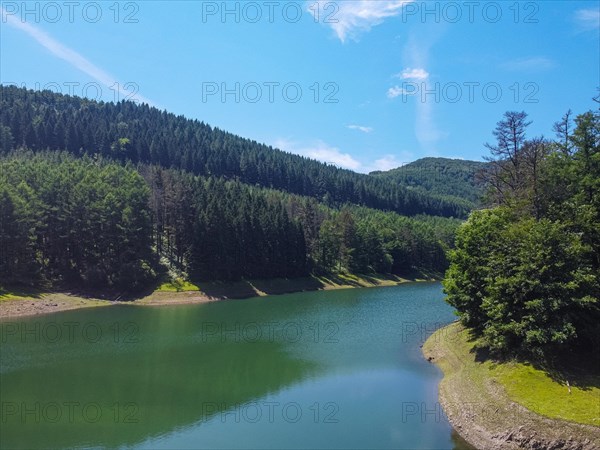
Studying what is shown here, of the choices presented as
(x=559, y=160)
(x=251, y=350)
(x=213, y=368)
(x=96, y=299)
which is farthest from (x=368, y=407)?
(x=96, y=299)

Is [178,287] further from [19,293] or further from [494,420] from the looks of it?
[494,420]

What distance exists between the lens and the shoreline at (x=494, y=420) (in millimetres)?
22984

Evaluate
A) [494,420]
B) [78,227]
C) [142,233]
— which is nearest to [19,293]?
[78,227]

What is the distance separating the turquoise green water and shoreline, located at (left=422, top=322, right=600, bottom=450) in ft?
3.81

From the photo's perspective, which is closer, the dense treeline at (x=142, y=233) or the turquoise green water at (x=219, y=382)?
the turquoise green water at (x=219, y=382)

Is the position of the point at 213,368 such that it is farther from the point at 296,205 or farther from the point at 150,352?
the point at 296,205

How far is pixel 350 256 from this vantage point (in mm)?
120562

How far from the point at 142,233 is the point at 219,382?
55807 millimetres

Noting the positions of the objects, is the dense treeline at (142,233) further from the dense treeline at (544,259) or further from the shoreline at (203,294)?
the dense treeline at (544,259)

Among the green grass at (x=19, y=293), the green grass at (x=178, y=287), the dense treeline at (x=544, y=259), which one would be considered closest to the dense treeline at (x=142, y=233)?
the green grass at (x=19, y=293)

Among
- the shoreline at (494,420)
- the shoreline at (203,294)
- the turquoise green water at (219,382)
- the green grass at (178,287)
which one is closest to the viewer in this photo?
the shoreline at (494,420)

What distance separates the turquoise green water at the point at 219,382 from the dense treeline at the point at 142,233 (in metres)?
18.4

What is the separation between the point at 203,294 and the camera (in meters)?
83.9

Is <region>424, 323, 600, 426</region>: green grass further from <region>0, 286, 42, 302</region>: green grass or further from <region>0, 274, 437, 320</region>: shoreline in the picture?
<region>0, 286, 42, 302</region>: green grass
